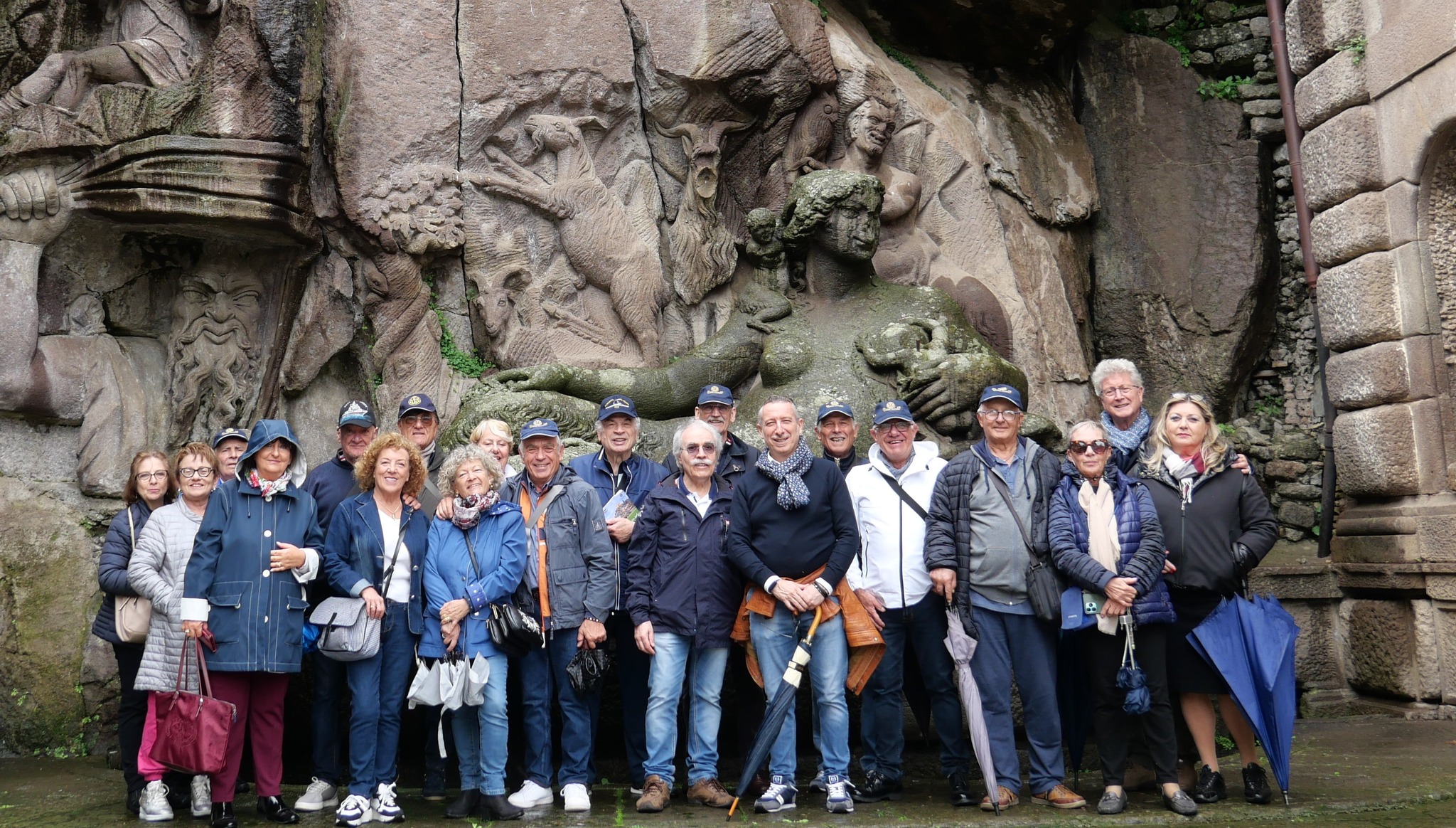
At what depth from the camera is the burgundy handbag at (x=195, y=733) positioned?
448 cm

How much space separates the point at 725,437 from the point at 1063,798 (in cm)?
199

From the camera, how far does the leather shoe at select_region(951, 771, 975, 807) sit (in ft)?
16.0

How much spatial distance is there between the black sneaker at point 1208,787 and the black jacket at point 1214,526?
70cm

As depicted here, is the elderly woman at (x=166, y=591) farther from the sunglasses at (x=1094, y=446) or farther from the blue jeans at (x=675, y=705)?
the sunglasses at (x=1094, y=446)

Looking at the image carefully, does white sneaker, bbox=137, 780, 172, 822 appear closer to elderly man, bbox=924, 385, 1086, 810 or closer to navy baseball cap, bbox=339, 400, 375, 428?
navy baseball cap, bbox=339, 400, 375, 428

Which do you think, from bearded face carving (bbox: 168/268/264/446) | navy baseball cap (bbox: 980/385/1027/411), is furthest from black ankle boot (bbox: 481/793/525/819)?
bearded face carving (bbox: 168/268/264/446)

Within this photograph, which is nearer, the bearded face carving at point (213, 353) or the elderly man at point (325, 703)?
the elderly man at point (325, 703)

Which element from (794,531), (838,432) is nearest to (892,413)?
(838,432)

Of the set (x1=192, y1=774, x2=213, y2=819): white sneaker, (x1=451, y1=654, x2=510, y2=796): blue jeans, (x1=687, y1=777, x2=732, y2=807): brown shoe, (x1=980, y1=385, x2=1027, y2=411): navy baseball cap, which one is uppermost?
(x1=980, y1=385, x2=1027, y2=411): navy baseball cap

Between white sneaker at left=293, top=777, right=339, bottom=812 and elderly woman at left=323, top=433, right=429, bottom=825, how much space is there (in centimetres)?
17

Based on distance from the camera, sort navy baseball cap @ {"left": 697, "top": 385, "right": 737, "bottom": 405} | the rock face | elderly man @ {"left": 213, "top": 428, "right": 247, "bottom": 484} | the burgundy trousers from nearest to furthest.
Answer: the burgundy trousers < elderly man @ {"left": 213, "top": 428, "right": 247, "bottom": 484} < navy baseball cap @ {"left": 697, "top": 385, "right": 737, "bottom": 405} < the rock face

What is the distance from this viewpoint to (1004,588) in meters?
4.82

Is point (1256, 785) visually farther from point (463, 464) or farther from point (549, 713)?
point (463, 464)

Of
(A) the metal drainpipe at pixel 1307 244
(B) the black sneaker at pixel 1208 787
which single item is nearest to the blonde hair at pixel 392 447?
(B) the black sneaker at pixel 1208 787
